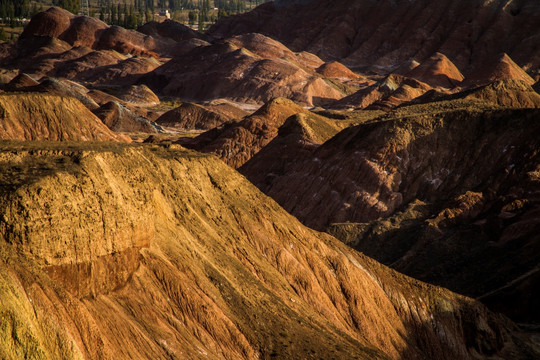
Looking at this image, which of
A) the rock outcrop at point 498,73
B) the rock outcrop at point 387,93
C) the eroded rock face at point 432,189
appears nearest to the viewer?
the eroded rock face at point 432,189

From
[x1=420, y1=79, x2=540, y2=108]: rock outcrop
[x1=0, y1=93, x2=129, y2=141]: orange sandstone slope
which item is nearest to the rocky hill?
[x1=420, y1=79, x2=540, y2=108]: rock outcrop

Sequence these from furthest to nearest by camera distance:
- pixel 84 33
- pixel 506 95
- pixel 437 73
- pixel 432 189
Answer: pixel 84 33
pixel 437 73
pixel 506 95
pixel 432 189

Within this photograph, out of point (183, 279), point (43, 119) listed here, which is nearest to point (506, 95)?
point (43, 119)

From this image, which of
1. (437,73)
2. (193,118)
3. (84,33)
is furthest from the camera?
(84,33)

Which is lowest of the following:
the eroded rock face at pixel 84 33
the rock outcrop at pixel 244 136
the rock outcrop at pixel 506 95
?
the eroded rock face at pixel 84 33

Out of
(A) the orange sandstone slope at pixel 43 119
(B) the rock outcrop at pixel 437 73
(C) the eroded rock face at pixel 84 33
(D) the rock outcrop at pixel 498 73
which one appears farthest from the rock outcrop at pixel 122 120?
(C) the eroded rock face at pixel 84 33

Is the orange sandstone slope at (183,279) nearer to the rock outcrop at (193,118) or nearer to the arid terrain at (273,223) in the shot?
the arid terrain at (273,223)

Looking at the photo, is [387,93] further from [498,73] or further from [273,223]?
[273,223]
